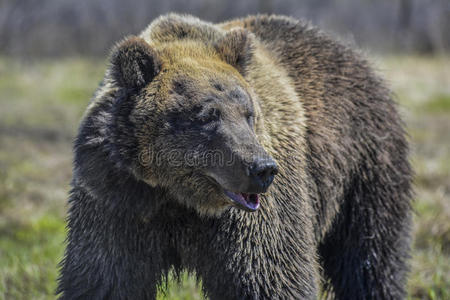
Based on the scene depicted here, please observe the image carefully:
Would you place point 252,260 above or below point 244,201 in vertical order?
below

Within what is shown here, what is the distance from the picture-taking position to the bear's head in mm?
3797

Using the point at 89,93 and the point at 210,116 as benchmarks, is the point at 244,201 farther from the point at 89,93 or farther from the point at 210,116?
the point at 89,93

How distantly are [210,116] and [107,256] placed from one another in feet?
3.76

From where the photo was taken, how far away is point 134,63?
3.95 meters

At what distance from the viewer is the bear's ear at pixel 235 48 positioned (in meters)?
4.27

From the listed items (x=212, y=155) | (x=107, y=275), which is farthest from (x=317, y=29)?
(x=107, y=275)

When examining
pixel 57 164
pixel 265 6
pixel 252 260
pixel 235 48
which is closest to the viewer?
pixel 252 260

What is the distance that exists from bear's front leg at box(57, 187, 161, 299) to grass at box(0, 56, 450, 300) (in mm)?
509

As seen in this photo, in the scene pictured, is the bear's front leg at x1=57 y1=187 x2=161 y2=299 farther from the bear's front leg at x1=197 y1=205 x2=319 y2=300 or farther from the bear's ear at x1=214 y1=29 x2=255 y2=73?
the bear's ear at x1=214 y1=29 x2=255 y2=73

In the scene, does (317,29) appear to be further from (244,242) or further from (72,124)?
(72,124)

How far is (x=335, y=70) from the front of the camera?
530 cm

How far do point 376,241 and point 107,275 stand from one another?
2240 mm

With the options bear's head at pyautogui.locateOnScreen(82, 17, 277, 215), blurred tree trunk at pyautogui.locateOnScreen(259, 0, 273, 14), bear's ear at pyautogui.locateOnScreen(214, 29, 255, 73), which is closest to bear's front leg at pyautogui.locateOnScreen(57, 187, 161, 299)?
bear's head at pyautogui.locateOnScreen(82, 17, 277, 215)

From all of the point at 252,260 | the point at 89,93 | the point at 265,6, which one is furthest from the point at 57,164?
the point at 265,6
